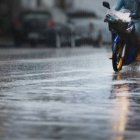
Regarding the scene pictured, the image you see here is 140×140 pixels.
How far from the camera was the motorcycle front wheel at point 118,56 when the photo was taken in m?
17.8

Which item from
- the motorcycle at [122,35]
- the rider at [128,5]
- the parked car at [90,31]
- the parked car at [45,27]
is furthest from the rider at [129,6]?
the parked car at [90,31]

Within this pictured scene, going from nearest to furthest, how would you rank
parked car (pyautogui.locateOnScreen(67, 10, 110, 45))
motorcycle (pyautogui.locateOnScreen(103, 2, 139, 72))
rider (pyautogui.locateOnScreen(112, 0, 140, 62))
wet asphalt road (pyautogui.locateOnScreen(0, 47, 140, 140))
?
1. wet asphalt road (pyautogui.locateOnScreen(0, 47, 140, 140))
2. motorcycle (pyautogui.locateOnScreen(103, 2, 139, 72))
3. rider (pyautogui.locateOnScreen(112, 0, 140, 62))
4. parked car (pyautogui.locateOnScreen(67, 10, 110, 45))

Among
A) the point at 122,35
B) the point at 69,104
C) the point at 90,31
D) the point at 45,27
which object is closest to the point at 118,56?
the point at 122,35

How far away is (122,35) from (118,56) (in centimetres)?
47

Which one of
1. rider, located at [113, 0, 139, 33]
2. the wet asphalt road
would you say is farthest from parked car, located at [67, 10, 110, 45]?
the wet asphalt road

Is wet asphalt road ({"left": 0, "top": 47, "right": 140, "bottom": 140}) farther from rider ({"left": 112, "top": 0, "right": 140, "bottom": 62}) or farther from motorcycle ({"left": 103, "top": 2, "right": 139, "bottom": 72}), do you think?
rider ({"left": 112, "top": 0, "right": 140, "bottom": 62})

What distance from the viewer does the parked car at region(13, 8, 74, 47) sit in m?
35.1

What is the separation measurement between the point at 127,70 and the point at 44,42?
18049 millimetres

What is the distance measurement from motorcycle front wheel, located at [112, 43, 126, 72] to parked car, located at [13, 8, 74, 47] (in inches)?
664

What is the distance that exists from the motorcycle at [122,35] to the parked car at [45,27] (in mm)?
16827

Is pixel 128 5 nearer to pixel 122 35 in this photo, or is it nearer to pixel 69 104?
pixel 122 35

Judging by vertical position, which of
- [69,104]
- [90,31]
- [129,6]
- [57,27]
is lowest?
[90,31]

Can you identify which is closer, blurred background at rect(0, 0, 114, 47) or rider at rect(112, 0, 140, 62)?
rider at rect(112, 0, 140, 62)

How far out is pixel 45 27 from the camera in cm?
3522
